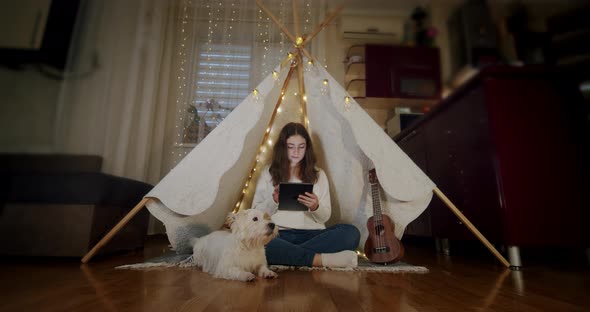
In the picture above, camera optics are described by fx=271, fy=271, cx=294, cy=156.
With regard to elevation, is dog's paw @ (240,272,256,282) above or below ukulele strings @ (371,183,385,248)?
below

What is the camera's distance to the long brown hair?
159 centimetres

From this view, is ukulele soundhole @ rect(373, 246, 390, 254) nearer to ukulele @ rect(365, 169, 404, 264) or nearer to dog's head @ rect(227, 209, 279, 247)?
ukulele @ rect(365, 169, 404, 264)

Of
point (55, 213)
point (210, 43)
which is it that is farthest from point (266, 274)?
point (210, 43)

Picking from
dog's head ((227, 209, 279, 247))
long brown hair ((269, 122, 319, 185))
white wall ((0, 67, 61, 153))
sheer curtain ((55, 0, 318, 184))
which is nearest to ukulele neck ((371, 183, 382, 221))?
long brown hair ((269, 122, 319, 185))

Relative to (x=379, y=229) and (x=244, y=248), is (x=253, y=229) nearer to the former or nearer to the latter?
(x=244, y=248)

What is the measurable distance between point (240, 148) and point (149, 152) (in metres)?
1.87

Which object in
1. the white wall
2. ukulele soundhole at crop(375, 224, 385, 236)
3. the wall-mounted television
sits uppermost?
the wall-mounted television

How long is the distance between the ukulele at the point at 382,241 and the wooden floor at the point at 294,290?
0.18 metres

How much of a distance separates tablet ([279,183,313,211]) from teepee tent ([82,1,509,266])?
1.01 ft

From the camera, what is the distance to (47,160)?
0.85 metres

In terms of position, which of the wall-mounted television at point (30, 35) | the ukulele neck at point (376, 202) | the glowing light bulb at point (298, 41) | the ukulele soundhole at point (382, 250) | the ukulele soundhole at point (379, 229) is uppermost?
the glowing light bulb at point (298, 41)

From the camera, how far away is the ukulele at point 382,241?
134 centimetres

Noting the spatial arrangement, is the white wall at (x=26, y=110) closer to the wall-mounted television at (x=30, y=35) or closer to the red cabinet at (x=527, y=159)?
the wall-mounted television at (x=30, y=35)

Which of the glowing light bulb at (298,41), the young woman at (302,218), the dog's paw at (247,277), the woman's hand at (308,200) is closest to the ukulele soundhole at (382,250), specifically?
the young woman at (302,218)
